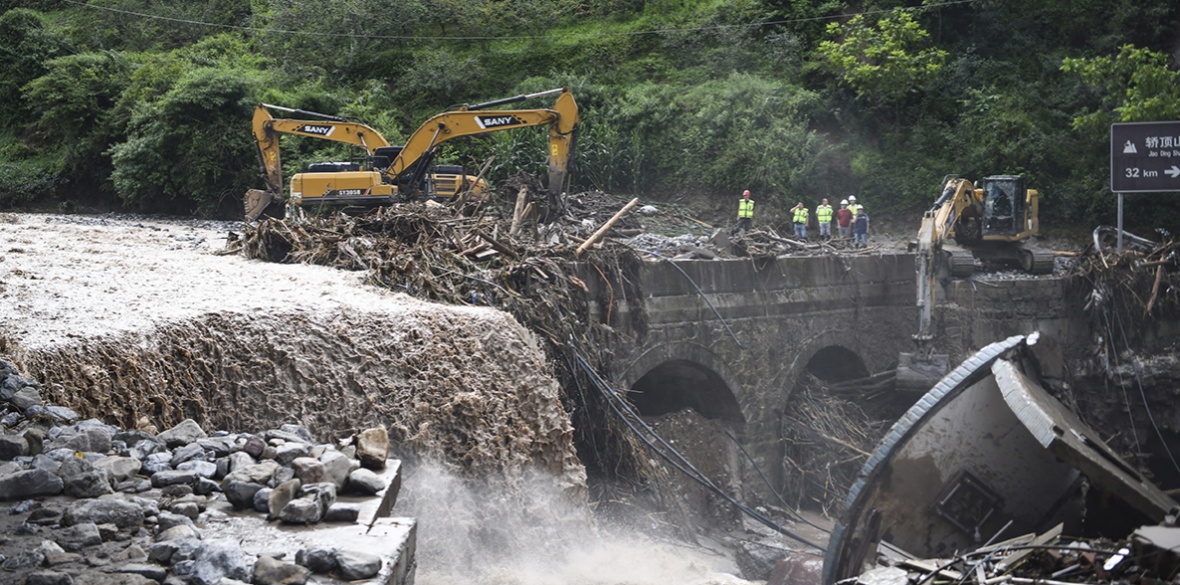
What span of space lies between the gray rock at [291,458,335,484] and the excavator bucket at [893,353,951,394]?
12529 millimetres

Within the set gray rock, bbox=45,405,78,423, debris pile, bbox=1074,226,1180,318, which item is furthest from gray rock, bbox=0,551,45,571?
debris pile, bbox=1074,226,1180,318

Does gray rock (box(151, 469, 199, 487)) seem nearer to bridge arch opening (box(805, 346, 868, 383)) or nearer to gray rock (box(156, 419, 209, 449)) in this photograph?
gray rock (box(156, 419, 209, 449))

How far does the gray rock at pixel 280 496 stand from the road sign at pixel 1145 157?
1530 centimetres

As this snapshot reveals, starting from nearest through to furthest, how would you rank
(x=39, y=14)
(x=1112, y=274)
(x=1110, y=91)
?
(x=1112, y=274) → (x=1110, y=91) → (x=39, y=14)

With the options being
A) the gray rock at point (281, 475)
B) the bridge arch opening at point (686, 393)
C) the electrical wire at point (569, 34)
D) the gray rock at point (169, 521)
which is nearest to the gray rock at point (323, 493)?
the gray rock at point (281, 475)

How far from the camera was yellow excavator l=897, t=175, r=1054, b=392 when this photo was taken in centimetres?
1686

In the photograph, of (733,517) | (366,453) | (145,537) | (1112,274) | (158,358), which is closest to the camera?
(145,537)

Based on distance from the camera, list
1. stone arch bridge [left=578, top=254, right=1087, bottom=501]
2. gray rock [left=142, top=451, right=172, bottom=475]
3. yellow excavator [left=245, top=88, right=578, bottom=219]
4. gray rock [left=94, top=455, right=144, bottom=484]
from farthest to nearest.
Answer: yellow excavator [left=245, top=88, right=578, bottom=219] < stone arch bridge [left=578, top=254, right=1087, bottom=501] < gray rock [left=142, top=451, right=172, bottom=475] < gray rock [left=94, top=455, right=144, bottom=484]

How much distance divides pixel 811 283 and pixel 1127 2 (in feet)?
52.3

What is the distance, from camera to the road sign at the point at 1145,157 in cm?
1723

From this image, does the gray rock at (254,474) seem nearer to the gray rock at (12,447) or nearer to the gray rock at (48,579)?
the gray rock at (12,447)

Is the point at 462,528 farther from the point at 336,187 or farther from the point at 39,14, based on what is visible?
the point at 39,14

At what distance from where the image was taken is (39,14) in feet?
107

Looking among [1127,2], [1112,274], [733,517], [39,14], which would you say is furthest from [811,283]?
[39,14]
